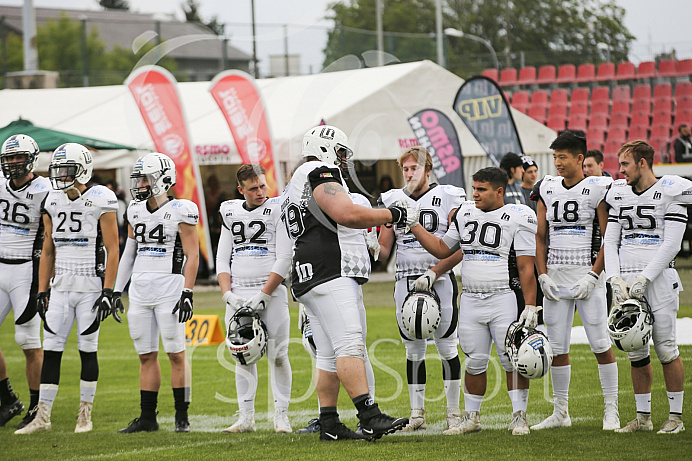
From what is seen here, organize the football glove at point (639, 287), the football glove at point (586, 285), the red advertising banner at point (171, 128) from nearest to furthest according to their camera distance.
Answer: the football glove at point (639, 287), the football glove at point (586, 285), the red advertising banner at point (171, 128)

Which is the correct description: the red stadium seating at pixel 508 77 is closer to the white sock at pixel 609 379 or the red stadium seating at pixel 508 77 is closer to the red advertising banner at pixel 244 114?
the red advertising banner at pixel 244 114

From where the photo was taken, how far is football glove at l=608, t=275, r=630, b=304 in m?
5.70

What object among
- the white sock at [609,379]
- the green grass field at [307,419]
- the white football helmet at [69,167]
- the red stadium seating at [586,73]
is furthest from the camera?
the red stadium seating at [586,73]

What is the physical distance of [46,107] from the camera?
21.5 meters

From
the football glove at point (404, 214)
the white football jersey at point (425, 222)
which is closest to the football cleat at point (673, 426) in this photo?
the white football jersey at point (425, 222)

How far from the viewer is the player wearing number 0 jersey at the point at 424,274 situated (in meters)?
6.27

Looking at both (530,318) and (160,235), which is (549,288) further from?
(160,235)

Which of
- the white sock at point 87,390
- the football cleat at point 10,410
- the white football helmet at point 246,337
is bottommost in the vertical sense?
the football cleat at point 10,410

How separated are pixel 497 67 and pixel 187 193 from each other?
14779mm

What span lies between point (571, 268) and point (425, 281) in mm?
1079

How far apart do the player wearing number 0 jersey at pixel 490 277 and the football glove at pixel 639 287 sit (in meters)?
0.64

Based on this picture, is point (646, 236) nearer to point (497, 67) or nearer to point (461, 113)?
point (461, 113)

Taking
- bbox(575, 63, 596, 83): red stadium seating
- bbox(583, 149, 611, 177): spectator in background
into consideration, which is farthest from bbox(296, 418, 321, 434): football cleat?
bbox(575, 63, 596, 83): red stadium seating

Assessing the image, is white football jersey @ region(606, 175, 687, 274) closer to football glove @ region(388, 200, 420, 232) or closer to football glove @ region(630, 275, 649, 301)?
football glove @ region(630, 275, 649, 301)
